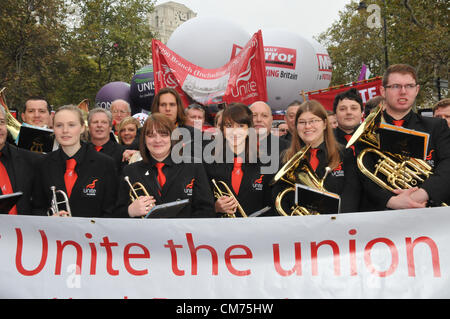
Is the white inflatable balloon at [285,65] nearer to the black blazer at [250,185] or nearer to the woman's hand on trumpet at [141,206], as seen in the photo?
the black blazer at [250,185]

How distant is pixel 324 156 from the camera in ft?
14.1

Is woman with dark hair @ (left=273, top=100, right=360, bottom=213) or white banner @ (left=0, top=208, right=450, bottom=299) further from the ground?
woman with dark hair @ (left=273, top=100, right=360, bottom=213)

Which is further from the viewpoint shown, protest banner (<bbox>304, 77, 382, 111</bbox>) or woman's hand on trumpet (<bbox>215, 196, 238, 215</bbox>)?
protest banner (<bbox>304, 77, 382, 111</bbox>)

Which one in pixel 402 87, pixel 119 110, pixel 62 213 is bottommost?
pixel 62 213

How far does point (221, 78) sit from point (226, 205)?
7.02 metres

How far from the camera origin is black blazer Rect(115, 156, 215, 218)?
13.3ft

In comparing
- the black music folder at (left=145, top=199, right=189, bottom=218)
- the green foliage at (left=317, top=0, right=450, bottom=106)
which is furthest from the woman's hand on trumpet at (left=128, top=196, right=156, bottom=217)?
the green foliage at (left=317, top=0, right=450, bottom=106)

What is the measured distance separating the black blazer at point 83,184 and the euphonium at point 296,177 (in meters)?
1.52

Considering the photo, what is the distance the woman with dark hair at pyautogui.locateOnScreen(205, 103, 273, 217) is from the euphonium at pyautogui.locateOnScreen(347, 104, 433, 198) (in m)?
1.02

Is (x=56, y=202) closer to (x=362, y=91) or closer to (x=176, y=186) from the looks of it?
(x=176, y=186)

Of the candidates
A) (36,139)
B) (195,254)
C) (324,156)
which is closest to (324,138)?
(324,156)

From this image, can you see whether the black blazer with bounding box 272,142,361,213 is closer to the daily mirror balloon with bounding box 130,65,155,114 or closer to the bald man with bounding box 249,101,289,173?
the bald man with bounding box 249,101,289,173

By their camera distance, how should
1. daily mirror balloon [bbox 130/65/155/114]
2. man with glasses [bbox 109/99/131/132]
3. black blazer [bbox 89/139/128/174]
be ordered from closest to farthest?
black blazer [bbox 89/139/128/174], man with glasses [bbox 109/99/131/132], daily mirror balloon [bbox 130/65/155/114]

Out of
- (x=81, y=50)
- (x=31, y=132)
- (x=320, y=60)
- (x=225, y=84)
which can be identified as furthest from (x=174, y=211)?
(x=81, y=50)
